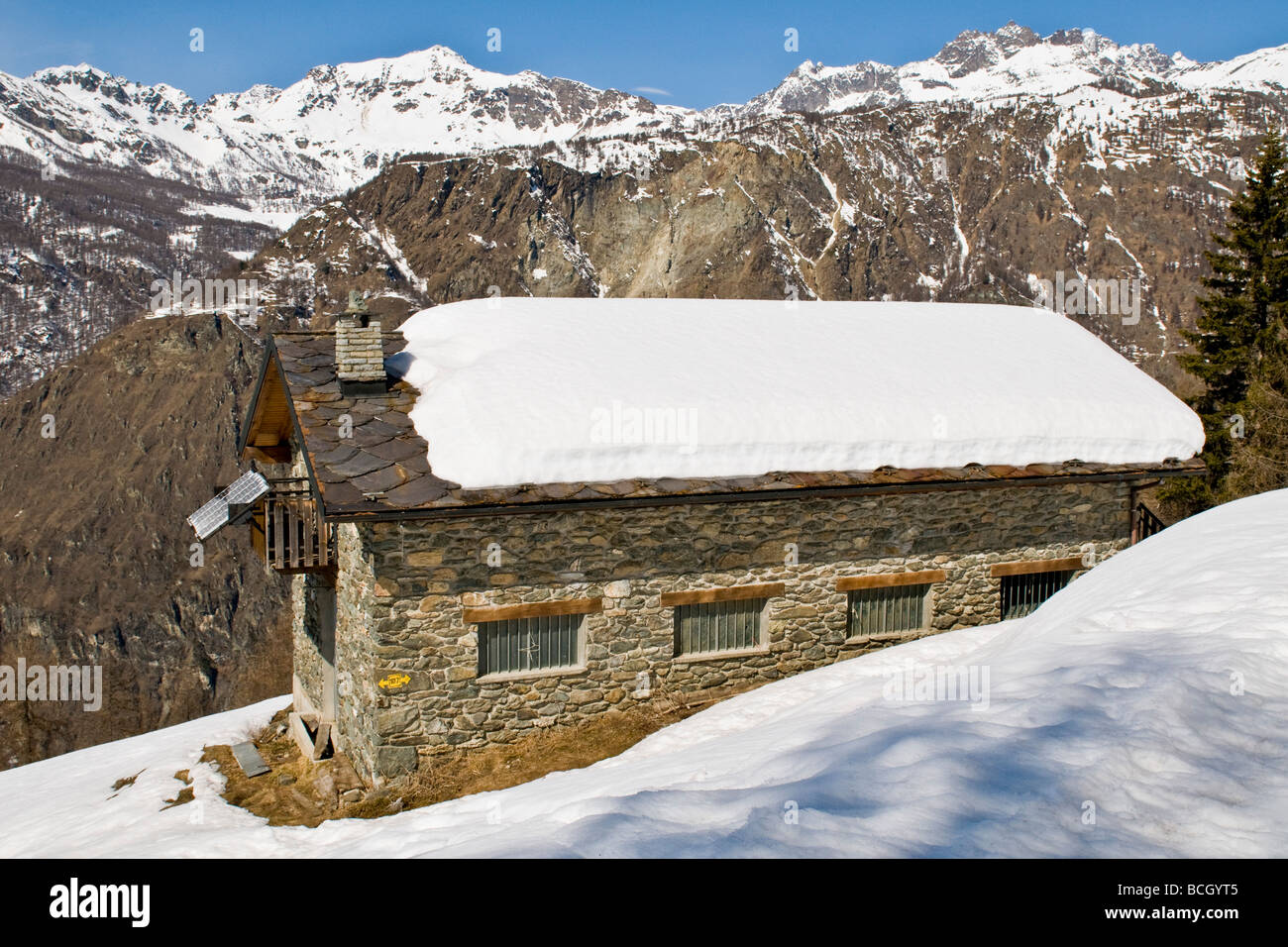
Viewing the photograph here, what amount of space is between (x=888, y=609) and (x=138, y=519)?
4243 inches

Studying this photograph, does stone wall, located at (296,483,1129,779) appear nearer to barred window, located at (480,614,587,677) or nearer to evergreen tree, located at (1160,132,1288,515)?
barred window, located at (480,614,587,677)

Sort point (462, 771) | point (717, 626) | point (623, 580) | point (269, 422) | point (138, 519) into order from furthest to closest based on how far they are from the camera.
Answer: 1. point (138, 519)
2. point (269, 422)
3. point (717, 626)
4. point (623, 580)
5. point (462, 771)

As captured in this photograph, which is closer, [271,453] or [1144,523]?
[1144,523]

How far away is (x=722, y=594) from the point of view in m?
11.7

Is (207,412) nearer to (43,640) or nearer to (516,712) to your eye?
(43,640)

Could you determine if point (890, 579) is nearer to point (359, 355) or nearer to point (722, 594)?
point (722, 594)

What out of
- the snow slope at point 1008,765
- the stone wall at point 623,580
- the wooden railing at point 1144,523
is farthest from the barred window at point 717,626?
the wooden railing at point 1144,523

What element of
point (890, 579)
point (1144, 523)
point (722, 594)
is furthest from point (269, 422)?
point (1144, 523)

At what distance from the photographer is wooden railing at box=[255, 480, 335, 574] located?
1169cm

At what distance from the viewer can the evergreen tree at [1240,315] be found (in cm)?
2280

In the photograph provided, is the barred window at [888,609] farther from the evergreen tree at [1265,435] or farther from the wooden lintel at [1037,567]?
the evergreen tree at [1265,435]
